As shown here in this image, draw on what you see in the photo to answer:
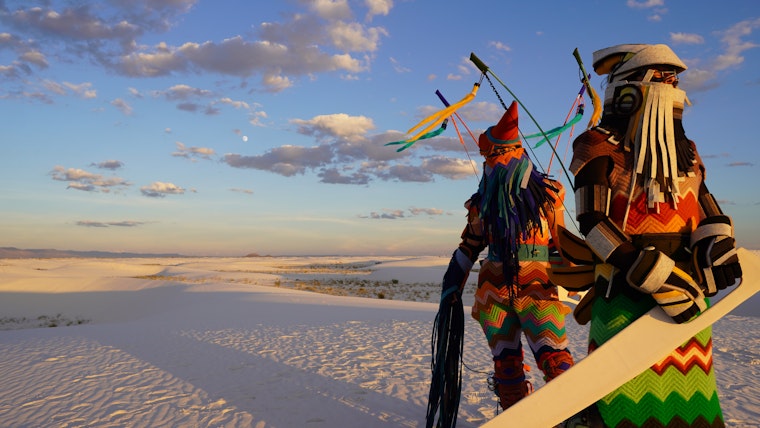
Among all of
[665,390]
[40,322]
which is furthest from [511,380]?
[40,322]

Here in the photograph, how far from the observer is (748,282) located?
74.2 inches

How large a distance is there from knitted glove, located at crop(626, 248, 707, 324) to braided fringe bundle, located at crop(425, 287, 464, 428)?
1.50 metres

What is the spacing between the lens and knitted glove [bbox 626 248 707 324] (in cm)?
167

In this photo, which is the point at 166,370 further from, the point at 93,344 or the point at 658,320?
the point at 658,320

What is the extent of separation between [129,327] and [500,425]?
1048cm

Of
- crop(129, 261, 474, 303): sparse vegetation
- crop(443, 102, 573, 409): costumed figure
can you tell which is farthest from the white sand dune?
crop(129, 261, 474, 303): sparse vegetation

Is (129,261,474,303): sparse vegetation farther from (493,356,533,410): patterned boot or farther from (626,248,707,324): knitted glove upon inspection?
(626,248,707,324): knitted glove

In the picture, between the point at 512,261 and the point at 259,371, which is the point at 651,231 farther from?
the point at 259,371

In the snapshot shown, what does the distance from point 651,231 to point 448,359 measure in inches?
64.0

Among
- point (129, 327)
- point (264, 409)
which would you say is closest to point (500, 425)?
point (264, 409)

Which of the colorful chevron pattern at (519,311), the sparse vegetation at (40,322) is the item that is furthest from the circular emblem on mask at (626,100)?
the sparse vegetation at (40,322)

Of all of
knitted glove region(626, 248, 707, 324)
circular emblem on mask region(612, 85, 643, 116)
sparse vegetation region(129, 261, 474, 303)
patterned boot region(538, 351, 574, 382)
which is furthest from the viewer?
sparse vegetation region(129, 261, 474, 303)

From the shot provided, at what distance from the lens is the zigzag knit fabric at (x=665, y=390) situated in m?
1.75

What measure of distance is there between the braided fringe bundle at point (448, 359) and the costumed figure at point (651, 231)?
1147mm
